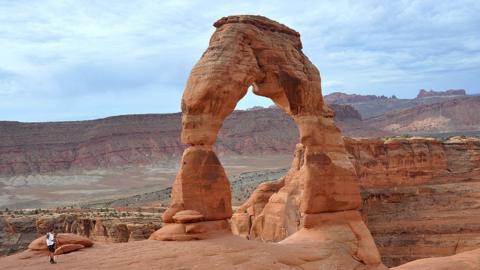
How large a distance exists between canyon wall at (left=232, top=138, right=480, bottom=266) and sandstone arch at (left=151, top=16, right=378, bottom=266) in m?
10.0

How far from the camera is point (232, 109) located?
637 inches

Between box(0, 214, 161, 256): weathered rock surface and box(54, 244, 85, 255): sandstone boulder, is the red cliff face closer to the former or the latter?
box(0, 214, 161, 256): weathered rock surface

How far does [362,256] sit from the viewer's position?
17.8m

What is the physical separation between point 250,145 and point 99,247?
110 metres

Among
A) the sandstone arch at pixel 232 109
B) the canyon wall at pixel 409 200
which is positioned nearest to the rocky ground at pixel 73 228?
the canyon wall at pixel 409 200

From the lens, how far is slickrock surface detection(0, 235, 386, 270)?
12242mm

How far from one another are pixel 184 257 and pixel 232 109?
5.03 m

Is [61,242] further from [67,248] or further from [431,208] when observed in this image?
[431,208]

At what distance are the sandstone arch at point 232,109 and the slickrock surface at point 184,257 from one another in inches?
37.3

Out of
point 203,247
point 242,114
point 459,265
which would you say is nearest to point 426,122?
point 242,114

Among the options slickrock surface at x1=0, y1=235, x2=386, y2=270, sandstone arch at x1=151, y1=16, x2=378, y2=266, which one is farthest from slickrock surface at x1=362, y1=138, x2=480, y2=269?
slickrock surface at x1=0, y1=235, x2=386, y2=270

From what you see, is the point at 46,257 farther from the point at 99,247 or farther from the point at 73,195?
the point at 73,195

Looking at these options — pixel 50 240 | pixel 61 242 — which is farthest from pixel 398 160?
pixel 50 240

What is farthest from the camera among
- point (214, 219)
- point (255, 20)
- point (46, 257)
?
point (255, 20)
